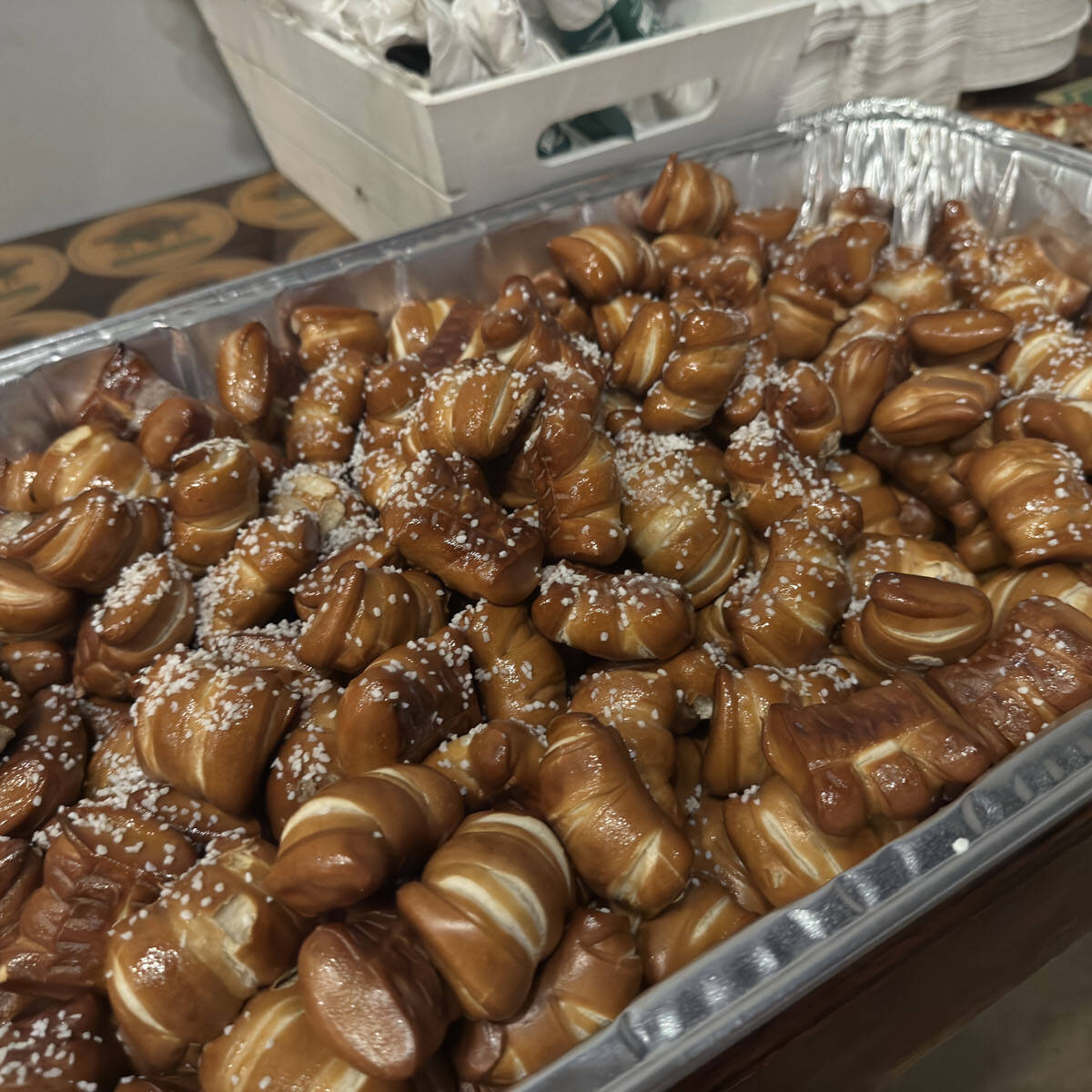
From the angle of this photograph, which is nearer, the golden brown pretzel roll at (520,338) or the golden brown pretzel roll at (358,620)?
the golden brown pretzel roll at (358,620)

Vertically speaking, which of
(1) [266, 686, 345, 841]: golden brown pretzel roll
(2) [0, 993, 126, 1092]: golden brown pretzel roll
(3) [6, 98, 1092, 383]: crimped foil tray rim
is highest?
(3) [6, 98, 1092, 383]: crimped foil tray rim

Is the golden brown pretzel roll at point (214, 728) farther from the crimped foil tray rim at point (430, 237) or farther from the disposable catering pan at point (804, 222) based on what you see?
the crimped foil tray rim at point (430, 237)

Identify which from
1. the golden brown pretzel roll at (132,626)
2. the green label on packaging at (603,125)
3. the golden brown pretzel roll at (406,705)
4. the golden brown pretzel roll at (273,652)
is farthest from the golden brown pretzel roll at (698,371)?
the green label on packaging at (603,125)

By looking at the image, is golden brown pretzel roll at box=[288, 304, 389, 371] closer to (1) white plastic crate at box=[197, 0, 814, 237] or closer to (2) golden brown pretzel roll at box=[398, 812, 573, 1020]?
(1) white plastic crate at box=[197, 0, 814, 237]

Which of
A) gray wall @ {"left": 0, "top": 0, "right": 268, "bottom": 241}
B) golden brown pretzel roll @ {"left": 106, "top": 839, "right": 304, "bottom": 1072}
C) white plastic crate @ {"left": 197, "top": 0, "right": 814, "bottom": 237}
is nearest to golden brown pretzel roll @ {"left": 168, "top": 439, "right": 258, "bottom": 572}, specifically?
golden brown pretzel roll @ {"left": 106, "top": 839, "right": 304, "bottom": 1072}

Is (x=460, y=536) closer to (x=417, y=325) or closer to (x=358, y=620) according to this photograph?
(x=358, y=620)

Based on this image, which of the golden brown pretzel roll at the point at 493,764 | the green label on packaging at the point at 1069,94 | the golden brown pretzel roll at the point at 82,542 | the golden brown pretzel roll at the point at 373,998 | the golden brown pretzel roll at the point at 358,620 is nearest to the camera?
the golden brown pretzel roll at the point at 373,998
